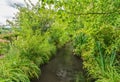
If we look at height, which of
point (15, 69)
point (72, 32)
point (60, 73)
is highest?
point (72, 32)

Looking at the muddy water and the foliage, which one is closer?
the foliage

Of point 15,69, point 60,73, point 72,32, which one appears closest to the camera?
point 15,69

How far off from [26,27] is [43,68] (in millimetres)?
2588

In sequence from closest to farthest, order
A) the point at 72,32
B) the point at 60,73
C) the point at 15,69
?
the point at 15,69, the point at 72,32, the point at 60,73

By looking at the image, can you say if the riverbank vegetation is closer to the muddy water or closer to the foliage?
the foliage

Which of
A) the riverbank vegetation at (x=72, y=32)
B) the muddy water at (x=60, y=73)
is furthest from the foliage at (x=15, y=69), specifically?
the muddy water at (x=60, y=73)

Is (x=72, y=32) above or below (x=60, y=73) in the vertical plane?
above

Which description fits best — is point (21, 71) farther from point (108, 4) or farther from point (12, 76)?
point (108, 4)

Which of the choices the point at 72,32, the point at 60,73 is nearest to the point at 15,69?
the point at 72,32

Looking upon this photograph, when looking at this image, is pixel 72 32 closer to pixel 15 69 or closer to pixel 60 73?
pixel 60 73

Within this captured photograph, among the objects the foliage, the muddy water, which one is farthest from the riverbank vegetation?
the muddy water

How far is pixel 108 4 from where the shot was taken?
657cm

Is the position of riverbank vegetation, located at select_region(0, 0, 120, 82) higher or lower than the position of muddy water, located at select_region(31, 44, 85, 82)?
higher

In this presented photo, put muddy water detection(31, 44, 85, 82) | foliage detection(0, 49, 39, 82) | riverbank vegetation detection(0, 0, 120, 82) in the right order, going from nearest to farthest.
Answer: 1. riverbank vegetation detection(0, 0, 120, 82)
2. foliage detection(0, 49, 39, 82)
3. muddy water detection(31, 44, 85, 82)
